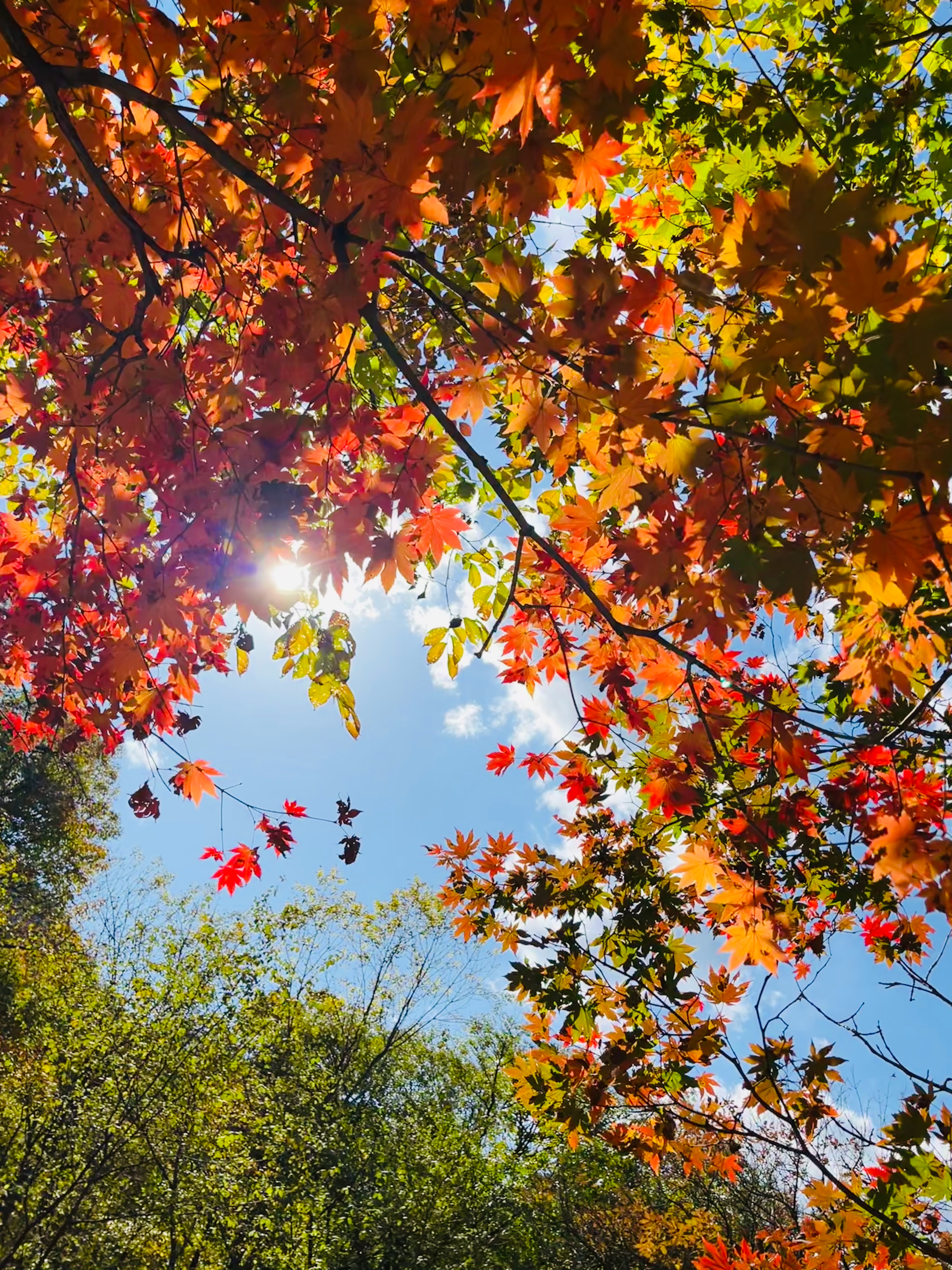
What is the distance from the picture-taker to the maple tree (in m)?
1.49

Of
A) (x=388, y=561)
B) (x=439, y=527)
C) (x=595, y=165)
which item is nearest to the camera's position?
(x=595, y=165)

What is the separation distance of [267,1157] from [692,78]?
12.2m

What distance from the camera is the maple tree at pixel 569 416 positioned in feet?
4.89

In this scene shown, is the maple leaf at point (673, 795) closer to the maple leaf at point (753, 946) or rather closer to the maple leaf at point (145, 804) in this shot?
the maple leaf at point (753, 946)

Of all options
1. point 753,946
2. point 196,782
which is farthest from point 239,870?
point 753,946

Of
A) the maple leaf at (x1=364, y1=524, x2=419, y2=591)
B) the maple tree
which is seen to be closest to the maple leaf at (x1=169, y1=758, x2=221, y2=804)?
the maple tree

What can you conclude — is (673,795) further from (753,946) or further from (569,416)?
(569,416)

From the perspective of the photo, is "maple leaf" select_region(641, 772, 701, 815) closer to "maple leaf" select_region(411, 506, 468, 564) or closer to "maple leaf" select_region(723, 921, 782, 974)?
"maple leaf" select_region(723, 921, 782, 974)

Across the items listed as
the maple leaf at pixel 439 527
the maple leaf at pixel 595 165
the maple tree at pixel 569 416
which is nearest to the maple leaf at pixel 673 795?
the maple tree at pixel 569 416

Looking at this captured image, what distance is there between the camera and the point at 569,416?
2.11m

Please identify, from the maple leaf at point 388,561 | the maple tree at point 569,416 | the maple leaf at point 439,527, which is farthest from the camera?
the maple leaf at point 439,527

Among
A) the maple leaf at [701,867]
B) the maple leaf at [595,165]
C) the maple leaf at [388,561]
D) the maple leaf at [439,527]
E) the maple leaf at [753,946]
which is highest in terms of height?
the maple leaf at [595,165]

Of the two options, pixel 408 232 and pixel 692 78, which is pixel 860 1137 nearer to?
pixel 408 232

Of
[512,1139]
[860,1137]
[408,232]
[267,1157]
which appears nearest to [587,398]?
[408,232]
